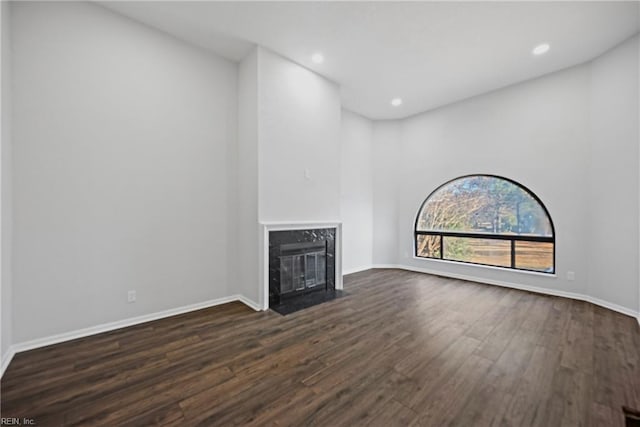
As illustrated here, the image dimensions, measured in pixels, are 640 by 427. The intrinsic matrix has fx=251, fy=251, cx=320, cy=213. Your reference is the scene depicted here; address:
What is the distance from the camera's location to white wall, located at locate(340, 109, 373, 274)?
5090 millimetres

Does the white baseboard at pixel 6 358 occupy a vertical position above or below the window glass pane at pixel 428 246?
below

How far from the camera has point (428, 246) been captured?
5.17 metres

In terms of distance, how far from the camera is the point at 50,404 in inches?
62.0

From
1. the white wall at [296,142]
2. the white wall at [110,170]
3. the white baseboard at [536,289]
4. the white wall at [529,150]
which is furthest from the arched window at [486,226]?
the white wall at [110,170]

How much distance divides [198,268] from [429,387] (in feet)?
9.07

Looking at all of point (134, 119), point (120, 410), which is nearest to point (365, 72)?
point (134, 119)

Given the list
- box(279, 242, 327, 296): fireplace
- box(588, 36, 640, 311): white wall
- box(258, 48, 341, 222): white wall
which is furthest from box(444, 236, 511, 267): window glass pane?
box(279, 242, 327, 296): fireplace

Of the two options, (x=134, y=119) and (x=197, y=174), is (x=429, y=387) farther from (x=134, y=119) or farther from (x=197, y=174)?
(x=134, y=119)

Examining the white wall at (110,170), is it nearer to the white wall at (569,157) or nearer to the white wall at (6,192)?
the white wall at (6,192)

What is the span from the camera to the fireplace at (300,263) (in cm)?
327

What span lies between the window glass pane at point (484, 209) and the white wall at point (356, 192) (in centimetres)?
117

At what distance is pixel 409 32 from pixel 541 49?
1.81 meters

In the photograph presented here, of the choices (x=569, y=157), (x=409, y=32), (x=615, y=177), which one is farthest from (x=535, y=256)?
(x=409, y=32)

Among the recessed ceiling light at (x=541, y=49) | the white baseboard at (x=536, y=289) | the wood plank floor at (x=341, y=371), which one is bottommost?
the wood plank floor at (x=341, y=371)
